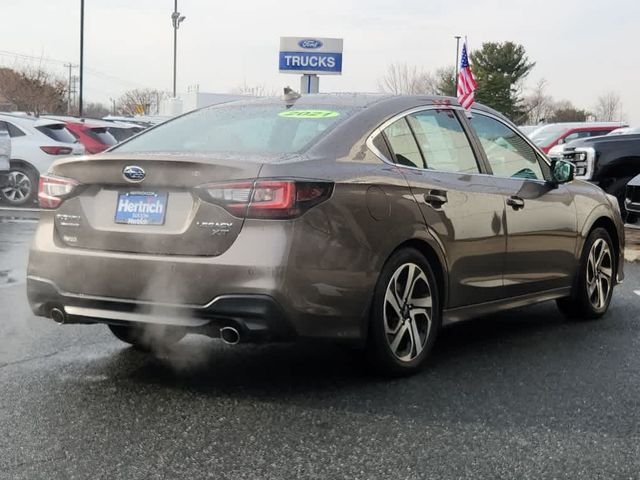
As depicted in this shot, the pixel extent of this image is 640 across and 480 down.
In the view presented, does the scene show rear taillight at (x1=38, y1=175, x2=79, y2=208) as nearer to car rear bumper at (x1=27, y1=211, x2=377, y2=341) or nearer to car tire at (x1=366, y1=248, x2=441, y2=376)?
car rear bumper at (x1=27, y1=211, x2=377, y2=341)

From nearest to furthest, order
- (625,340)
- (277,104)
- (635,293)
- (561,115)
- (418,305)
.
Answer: (418,305), (277,104), (625,340), (635,293), (561,115)

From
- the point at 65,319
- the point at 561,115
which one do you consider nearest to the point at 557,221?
the point at 65,319

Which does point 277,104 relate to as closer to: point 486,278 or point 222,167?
point 222,167

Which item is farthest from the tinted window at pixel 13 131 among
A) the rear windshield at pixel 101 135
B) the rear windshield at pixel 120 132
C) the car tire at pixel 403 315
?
the car tire at pixel 403 315

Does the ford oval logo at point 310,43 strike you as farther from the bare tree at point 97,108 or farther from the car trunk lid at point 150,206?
the bare tree at point 97,108

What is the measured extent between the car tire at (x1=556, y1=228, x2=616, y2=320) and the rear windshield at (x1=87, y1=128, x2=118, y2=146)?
41.9 ft

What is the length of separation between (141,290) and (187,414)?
1.97ft

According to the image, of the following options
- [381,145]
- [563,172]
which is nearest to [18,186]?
[563,172]

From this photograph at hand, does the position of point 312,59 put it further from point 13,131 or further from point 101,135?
point 13,131

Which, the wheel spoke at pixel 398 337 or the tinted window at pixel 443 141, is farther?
the tinted window at pixel 443 141

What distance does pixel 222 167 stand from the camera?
164 inches

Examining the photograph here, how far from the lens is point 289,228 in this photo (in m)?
4.07

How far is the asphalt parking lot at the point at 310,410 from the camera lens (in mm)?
3453

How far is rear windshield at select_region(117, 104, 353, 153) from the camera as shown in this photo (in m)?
4.59
